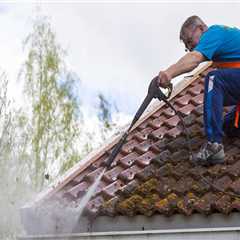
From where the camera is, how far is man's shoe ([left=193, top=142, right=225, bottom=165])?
6500 millimetres

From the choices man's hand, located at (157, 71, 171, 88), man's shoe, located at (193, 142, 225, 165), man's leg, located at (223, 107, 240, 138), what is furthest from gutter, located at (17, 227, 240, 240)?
man's leg, located at (223, 107, 240, 138)

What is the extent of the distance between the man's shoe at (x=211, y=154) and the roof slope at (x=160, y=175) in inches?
2.4

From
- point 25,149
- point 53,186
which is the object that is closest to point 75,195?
point 53,186

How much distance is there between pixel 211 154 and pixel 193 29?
50.9 inches

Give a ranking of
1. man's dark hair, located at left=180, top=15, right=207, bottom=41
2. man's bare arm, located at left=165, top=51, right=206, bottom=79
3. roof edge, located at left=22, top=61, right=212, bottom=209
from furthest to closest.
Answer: roof edge, located at left=22, top=61, right=212, bottom=209, man's dark hair, located at left=180, top=15, right=207, bottom=41, man's bare arm, located at left=165, top=51, right=206, bottom=79

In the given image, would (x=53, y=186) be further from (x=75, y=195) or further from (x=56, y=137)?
(x=56, y=137)

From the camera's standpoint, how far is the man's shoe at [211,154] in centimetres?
650

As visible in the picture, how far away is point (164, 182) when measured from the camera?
6574 millimetres

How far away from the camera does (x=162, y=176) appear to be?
22.0 feet

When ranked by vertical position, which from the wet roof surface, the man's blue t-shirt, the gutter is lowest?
the gutter

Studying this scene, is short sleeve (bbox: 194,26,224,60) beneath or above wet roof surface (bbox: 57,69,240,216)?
above

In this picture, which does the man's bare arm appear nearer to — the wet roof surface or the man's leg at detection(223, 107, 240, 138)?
the man's leg at detection(223, 107, 240, 138)

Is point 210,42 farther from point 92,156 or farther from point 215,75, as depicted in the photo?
point 92,156

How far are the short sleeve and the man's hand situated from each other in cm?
39
